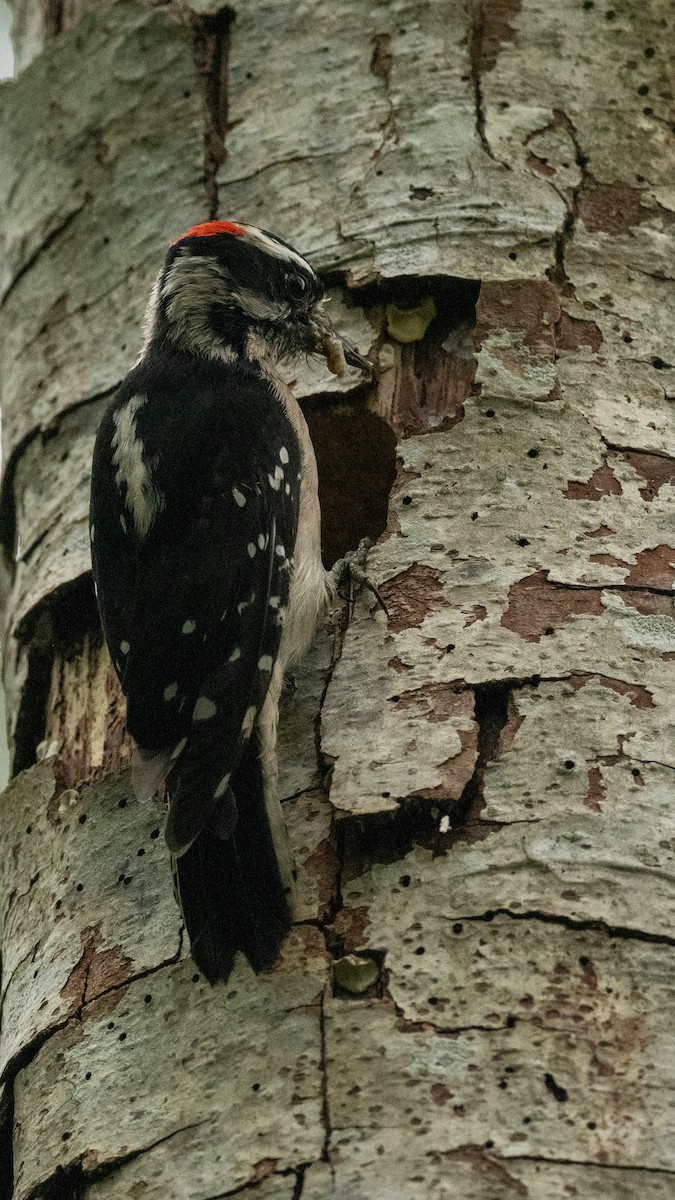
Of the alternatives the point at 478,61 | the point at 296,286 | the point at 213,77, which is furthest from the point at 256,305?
the point at 478,61

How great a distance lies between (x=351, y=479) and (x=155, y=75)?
4.10 ft

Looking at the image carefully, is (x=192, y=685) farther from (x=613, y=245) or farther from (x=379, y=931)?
(x=613, y=245)

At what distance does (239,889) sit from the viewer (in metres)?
2.93

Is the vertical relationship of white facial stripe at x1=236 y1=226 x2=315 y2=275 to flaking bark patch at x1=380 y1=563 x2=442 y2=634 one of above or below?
above

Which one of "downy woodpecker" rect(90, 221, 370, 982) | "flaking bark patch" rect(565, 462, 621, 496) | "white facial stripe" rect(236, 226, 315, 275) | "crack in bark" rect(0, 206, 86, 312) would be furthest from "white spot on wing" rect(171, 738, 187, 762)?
"crack in bark" rect(0, 206, 86, 312)

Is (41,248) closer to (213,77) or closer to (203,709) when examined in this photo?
(213,77)

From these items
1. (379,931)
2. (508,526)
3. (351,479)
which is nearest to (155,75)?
(351,479)

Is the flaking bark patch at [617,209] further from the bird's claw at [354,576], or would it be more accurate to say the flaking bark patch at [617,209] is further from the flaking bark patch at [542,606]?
the flaking bark patch at [542,606]

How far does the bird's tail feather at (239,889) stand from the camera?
8.98ft

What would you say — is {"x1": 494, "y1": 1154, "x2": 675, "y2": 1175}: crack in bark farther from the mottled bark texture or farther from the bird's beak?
the bird's beak

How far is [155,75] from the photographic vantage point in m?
4.28

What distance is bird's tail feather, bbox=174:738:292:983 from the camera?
2.74m

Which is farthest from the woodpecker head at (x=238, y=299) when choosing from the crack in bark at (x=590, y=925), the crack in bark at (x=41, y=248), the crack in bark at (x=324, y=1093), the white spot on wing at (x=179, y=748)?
the crack in bark at (x=324, y=1093)

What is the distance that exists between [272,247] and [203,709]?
52.6 inches
